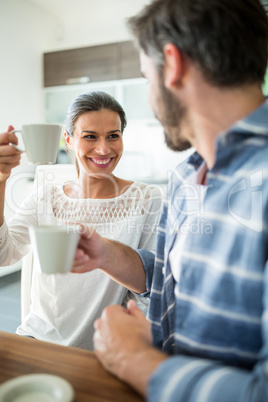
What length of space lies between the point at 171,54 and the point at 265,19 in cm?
22

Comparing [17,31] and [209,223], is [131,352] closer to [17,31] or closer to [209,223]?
[209,223]

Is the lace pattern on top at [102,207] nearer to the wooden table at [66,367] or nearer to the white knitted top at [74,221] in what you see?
the white knitted top at [74,221]

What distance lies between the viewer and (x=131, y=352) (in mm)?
642

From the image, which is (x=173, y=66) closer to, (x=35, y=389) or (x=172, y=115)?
(x=172, y=115)

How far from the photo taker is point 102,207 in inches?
60.5

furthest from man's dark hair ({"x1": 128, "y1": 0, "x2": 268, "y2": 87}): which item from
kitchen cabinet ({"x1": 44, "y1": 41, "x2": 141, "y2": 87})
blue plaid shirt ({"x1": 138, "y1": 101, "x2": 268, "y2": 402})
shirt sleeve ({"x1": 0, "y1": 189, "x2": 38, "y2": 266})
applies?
kitchen cabinet ({"x1": 44, "y1": 41, "x2": 141, "y2": 87})

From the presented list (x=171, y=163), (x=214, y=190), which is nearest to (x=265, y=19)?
(x=214, y=190)

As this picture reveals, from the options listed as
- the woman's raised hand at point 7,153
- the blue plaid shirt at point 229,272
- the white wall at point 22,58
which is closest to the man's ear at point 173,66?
the blue plaid shirt at point 229,272

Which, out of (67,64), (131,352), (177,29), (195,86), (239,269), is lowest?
(131,352)

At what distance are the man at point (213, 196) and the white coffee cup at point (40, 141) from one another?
0.29 metres

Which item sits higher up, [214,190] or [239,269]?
[214,190]

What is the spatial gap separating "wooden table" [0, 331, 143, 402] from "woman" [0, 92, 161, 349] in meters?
0.58

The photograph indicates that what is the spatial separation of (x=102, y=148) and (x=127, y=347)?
97 cm

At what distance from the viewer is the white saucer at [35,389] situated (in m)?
0.61
